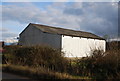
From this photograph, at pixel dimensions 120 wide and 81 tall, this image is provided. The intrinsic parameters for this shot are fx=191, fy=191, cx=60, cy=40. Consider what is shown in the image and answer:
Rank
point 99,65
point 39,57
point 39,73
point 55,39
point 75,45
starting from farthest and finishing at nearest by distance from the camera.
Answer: point 75,45
point 55,39
point 39,57
point 39,73
point 99,65

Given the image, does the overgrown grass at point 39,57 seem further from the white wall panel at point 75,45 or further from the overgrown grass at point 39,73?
the white wall panel at point 75,45

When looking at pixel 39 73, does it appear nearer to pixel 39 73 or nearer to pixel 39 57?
pixel 39 73

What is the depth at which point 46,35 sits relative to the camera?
118 ft

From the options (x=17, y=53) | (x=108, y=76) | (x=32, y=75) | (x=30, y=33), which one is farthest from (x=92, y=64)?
(x=30, y=33)

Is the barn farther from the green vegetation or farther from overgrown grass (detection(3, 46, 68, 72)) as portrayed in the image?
the green vegetation

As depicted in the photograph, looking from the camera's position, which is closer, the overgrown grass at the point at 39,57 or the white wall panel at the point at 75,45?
the overgrown grass at the point at 39,57

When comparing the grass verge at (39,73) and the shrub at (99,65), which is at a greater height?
the shrub at (99,65)

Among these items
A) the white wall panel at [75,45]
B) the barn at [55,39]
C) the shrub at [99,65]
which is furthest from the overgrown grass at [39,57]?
the white wall panel at [75,45]

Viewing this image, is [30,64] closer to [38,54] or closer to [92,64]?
[38,54]

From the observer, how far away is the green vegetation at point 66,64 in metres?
10.3

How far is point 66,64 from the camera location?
1238 cm

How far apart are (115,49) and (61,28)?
31172 millimetres

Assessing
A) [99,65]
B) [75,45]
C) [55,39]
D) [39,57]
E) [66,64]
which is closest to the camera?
[99,65]

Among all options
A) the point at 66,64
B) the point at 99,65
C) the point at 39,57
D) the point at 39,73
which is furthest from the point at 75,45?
the point at 99,65
